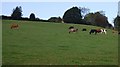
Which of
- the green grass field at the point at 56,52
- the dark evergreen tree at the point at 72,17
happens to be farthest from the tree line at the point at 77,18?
the green grass field at the point at 56,52

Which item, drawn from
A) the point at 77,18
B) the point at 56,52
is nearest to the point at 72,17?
the point at 77,18

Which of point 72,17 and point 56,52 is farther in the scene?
point 72,17

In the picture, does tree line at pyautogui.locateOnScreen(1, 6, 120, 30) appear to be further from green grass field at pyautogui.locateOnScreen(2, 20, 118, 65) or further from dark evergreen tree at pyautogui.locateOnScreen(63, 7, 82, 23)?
green grass field at pyautogui.locateOnScreen(2, 20, 118, 65)

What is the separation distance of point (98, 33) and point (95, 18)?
66305 mm

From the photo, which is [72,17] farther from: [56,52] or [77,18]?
[56,52]

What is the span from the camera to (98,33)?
61969mm

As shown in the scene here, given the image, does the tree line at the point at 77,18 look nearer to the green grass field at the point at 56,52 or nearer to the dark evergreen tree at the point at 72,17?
the dark evergreen tree at the point at 72,17

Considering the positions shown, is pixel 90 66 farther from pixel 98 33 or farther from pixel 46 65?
pixel 98 33

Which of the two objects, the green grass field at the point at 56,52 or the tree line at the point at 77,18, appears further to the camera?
the tree line at the point at 77,18

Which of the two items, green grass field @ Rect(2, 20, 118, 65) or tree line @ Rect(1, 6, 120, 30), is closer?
green grass field @ Rect(2, 20, 118, 65)

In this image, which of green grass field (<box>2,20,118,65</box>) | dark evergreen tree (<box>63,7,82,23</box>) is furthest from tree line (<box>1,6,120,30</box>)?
green grass field (<box>2,20,118,65</box>)

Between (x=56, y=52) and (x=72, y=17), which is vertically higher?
(x=56, y=52)

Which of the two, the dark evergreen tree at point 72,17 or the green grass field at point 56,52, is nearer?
the green grass field at point 56,52

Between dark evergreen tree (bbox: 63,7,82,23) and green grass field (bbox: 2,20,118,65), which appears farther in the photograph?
dark evergreen tree (bbox: 63,7,82,23)
